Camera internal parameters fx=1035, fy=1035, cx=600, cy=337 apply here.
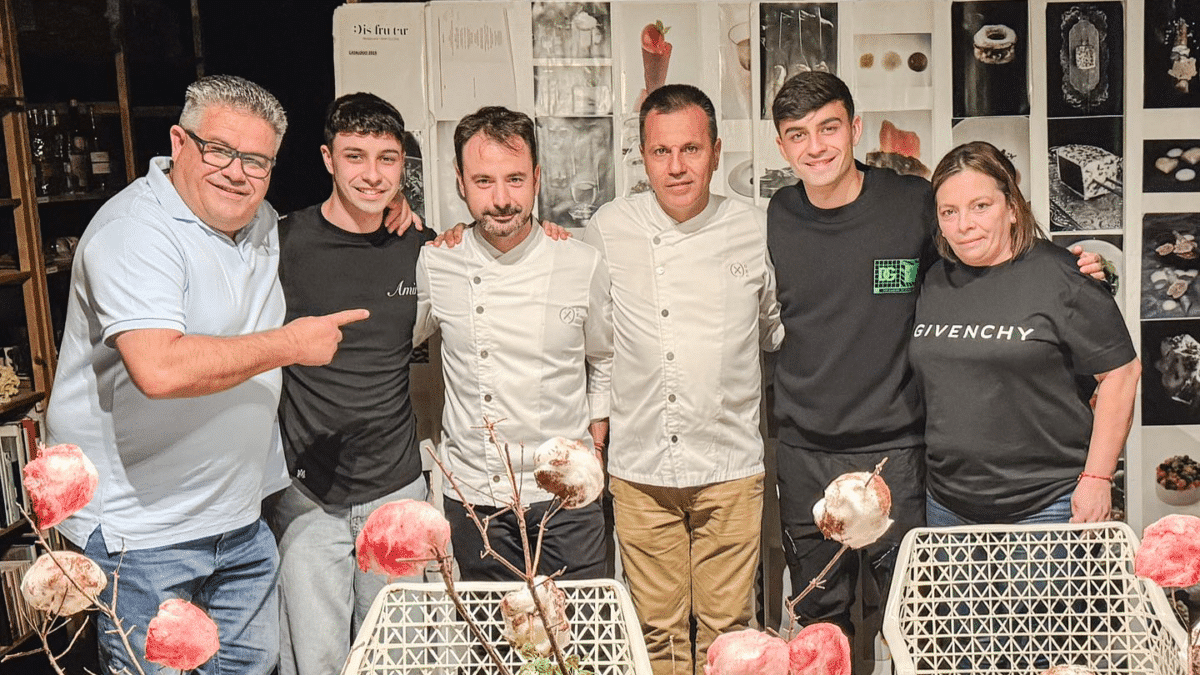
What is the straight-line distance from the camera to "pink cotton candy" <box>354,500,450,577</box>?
3.60 ft

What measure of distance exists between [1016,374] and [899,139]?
883 millimetres

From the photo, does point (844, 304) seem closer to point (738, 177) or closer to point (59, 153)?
point (738, 177)

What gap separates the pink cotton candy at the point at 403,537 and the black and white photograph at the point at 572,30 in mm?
2012

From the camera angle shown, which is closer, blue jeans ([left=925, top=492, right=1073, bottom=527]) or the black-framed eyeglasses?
the black-framed eyeglasses

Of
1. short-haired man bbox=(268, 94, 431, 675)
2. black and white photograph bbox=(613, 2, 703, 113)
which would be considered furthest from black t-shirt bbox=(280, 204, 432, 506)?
black and white photograph bbox=(613, 2, 703, 113)

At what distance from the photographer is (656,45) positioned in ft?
9.43

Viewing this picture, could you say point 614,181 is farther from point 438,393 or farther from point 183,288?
point 183,288

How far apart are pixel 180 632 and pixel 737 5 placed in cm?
231

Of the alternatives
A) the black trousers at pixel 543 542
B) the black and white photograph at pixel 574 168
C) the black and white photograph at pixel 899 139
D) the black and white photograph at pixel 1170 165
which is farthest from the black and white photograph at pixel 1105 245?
the black trousers at pixel 543 542

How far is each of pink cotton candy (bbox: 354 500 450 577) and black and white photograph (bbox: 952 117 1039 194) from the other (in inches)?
88.5

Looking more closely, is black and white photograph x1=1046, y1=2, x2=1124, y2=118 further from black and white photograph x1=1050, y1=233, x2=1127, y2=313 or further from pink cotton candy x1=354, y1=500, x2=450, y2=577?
pink cotton candy x1=354, y1=500, x2=450, y2=577

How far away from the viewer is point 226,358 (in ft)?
6.22

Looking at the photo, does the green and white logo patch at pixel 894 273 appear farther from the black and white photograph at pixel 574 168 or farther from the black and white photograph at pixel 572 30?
the black and white photograph at pixel 572 30

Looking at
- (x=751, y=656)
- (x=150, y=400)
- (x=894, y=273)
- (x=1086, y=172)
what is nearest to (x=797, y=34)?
(x=894, y=273)
